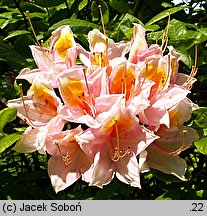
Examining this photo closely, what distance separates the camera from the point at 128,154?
0.92 metres

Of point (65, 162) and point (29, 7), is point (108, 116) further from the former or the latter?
point (29, 7)

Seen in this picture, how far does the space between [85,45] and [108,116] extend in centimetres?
33

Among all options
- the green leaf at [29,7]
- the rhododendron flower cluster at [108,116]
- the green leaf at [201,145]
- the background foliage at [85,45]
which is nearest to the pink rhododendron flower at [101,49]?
the rhododendron flower cluster at [108,116]

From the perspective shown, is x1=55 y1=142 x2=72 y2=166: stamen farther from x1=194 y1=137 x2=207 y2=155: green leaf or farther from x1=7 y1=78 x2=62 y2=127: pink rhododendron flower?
x1=194 y1=137 x2=207 y2=155: green leaf

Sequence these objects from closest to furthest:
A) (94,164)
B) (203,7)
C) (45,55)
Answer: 1. (94,164)
2. (45,55)
3. (203,7)

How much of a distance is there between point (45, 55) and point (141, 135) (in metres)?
0.27

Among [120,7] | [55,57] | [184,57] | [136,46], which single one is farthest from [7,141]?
[120,7]

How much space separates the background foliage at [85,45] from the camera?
42.3 inches

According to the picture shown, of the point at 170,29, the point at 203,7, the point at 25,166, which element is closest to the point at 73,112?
the point at 170,29

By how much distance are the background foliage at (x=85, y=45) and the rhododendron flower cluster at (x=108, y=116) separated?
0.19 feet

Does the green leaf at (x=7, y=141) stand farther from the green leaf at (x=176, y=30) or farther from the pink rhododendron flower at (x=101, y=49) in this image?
the green leaf at (x=176, y=30)

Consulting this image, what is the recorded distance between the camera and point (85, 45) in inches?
45.5

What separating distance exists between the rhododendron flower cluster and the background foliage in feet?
0.19
